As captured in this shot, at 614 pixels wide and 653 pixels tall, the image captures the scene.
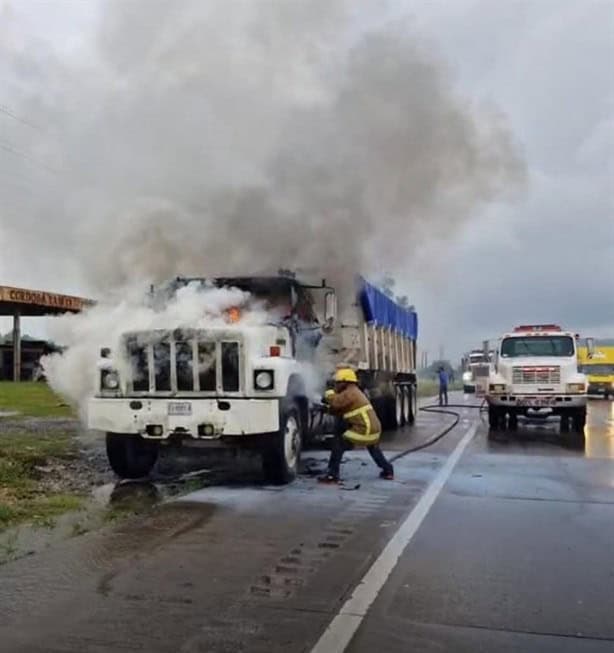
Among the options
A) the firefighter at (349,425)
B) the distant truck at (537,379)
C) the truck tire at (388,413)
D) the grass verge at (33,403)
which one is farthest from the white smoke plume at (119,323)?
the distant truck at (537,379)

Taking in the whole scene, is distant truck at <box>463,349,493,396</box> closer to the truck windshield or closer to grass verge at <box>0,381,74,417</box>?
the truck windshield

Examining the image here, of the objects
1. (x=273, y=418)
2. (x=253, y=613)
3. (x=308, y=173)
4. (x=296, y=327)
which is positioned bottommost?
(x=253, y=613)

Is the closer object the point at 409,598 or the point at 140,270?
the point at 409,598

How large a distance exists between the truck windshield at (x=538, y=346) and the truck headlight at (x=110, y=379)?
13125 mm

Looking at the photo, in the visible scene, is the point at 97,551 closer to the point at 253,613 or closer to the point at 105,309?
the point at 253,613

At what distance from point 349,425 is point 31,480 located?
3.76 metres

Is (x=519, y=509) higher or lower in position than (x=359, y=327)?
lower

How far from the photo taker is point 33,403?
21.4 metres

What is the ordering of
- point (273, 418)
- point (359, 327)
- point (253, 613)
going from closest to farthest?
1. point (253, 613)
2. point (273, 418)
3. point (359, 327)

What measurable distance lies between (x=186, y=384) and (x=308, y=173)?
14.3 ft

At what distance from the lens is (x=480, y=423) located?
69.9ft

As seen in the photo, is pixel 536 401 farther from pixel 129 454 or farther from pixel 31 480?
pixel 31 480

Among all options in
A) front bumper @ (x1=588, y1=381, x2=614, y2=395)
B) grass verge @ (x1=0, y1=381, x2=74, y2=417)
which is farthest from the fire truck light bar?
front bumper @ (x1=588, y1=381, x2=614, y2=395)

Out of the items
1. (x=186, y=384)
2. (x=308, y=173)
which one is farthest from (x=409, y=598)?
(x=308, y=173)
